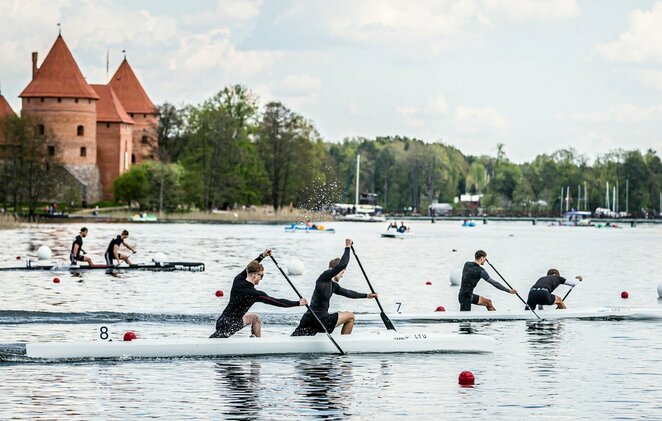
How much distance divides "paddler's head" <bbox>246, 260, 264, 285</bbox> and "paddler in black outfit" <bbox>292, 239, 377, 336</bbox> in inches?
45.9

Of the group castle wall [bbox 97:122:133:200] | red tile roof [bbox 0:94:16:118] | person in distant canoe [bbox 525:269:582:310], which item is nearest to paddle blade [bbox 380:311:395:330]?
person in distant canoe [bbox 525:269:582:310]

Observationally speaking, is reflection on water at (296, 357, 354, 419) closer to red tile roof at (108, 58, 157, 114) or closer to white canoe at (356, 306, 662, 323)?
white canoe at (356, 306, 662, 323)

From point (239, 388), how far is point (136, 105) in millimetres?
158793

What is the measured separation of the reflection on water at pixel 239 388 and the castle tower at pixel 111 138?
13831cm

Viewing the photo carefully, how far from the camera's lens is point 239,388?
20.1m

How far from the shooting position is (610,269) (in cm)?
6200

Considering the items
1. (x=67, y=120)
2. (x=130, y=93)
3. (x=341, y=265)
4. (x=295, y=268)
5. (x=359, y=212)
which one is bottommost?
(x=295, y=268)

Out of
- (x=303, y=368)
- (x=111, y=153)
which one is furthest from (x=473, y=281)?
(x=111, y=153)

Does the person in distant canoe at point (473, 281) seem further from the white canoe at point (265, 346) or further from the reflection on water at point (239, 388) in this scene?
the reflection on water at point (239, 388)

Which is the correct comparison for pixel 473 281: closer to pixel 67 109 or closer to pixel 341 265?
pixel 341 265

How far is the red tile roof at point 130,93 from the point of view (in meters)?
175

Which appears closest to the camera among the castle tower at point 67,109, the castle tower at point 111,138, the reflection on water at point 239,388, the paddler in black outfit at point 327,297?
the reflection on water at point 239,388

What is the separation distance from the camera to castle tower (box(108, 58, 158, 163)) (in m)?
174

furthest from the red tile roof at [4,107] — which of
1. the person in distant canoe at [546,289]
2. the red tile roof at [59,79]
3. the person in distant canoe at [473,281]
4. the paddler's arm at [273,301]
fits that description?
the paddler's arm at [273,301]
